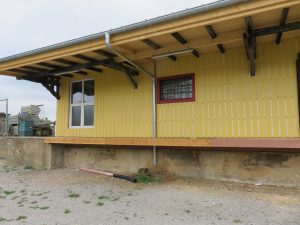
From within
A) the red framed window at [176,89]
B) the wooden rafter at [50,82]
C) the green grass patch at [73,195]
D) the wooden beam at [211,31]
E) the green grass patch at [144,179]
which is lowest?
the green grass patch at [73,195]

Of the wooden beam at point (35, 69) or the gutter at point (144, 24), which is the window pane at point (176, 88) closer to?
the gutter at point (144, 24)

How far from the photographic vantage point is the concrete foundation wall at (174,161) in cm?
539

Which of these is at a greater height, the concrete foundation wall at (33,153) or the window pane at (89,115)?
the window pane at (89,115)

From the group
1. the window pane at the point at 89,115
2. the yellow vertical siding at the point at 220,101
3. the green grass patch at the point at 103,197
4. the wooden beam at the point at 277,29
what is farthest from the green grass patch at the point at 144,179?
the wooden beam at the point at 277,29

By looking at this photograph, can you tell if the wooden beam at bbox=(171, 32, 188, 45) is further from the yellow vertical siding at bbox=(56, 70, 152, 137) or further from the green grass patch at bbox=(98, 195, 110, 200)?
the green grass patch at bbox=(98, 195, 110, 200)

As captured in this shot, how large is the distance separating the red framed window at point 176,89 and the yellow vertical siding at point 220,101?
127 mm

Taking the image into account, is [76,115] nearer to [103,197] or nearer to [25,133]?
[103,197]

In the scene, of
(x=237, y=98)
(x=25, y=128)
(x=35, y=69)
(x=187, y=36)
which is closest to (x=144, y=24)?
(x=187, y=36)

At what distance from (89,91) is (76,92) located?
23.2 inches

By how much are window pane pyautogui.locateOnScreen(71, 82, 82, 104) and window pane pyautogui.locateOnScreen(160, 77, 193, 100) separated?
297cm

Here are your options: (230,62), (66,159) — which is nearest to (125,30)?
(230,62)

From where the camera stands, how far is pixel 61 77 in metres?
8.61

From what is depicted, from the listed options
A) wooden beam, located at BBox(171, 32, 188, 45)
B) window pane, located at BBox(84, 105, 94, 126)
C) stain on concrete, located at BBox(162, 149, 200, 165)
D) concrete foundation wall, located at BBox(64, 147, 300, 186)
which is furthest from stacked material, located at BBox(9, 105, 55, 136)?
wooden beam, located at BBox(171, 32, 188, 45)

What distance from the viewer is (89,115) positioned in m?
8.09
